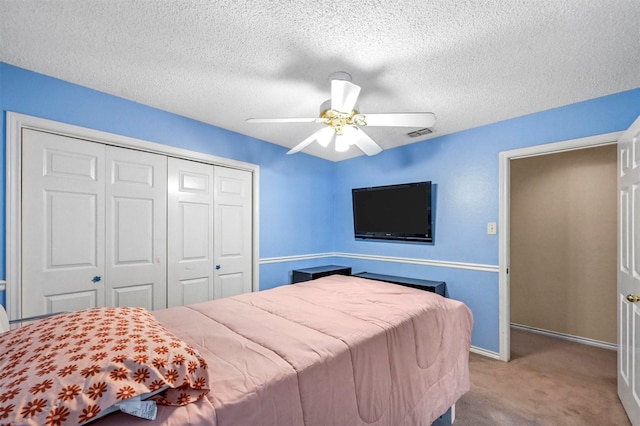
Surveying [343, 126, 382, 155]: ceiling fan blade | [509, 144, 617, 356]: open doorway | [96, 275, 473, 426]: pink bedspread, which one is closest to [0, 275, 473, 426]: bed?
[96, 275, 473, 426]: pink bedspread

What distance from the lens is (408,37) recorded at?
5.23ft

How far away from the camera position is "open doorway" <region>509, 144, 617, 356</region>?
308 cm

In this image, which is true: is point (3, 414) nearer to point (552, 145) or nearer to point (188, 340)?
point (188, 340)

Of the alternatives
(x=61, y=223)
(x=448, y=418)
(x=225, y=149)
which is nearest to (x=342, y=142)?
(x=225, y=149)

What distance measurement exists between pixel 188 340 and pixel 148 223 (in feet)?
5.41

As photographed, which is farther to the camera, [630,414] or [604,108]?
[604,108]

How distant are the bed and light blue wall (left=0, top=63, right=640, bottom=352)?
4.04 ft

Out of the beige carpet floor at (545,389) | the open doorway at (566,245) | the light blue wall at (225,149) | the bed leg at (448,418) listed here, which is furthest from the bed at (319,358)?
the open doorway at (566,245)

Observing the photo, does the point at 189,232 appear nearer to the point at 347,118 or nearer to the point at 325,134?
the point at 325,134

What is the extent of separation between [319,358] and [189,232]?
216 cm

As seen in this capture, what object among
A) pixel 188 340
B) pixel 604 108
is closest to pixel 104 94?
pixel 188 340

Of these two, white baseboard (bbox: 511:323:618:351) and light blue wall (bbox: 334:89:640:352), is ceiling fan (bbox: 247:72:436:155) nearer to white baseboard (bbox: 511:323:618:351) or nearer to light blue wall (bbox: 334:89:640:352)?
light blue wall (bbox: 334:89:640:352)

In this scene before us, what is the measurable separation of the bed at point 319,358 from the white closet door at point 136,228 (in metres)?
1.01

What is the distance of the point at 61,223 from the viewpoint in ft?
6.90
